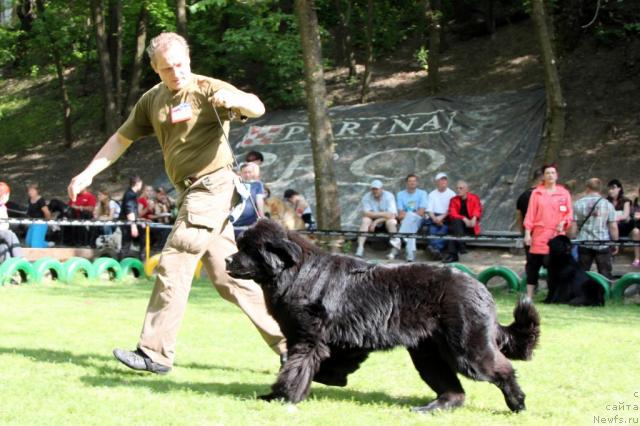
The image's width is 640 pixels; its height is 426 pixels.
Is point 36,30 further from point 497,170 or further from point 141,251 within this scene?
point 497,170

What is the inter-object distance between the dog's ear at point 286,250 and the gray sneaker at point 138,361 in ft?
4.23

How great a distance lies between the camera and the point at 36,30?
27.6 meters

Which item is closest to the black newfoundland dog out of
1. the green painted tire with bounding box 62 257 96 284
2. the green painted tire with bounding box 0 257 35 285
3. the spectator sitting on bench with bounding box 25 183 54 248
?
the green painted tire with bounding box 0 257 35 285

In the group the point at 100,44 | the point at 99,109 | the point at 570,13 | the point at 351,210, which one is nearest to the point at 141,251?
the point at 351,210

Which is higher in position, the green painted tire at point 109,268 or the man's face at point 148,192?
the man's face at point 148,192

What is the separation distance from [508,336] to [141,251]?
12.2 metres

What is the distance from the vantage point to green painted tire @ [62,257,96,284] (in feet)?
43.5

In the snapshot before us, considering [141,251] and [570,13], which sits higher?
[570,13]

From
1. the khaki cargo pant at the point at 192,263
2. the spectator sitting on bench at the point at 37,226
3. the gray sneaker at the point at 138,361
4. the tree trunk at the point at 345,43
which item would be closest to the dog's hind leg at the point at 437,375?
the khaki cargo pant at the point at 192,263

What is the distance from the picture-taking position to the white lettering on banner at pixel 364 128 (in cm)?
2117

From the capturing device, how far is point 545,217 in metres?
11.5

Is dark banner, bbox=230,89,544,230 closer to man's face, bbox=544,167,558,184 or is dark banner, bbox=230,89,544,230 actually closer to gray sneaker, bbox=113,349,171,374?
man's face, bbox=544,167,558,184

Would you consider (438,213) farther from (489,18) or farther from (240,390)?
(489,18)

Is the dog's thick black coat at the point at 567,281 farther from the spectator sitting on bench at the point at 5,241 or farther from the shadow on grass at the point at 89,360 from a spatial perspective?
the spectator sitting on bench at the point at 5,241
